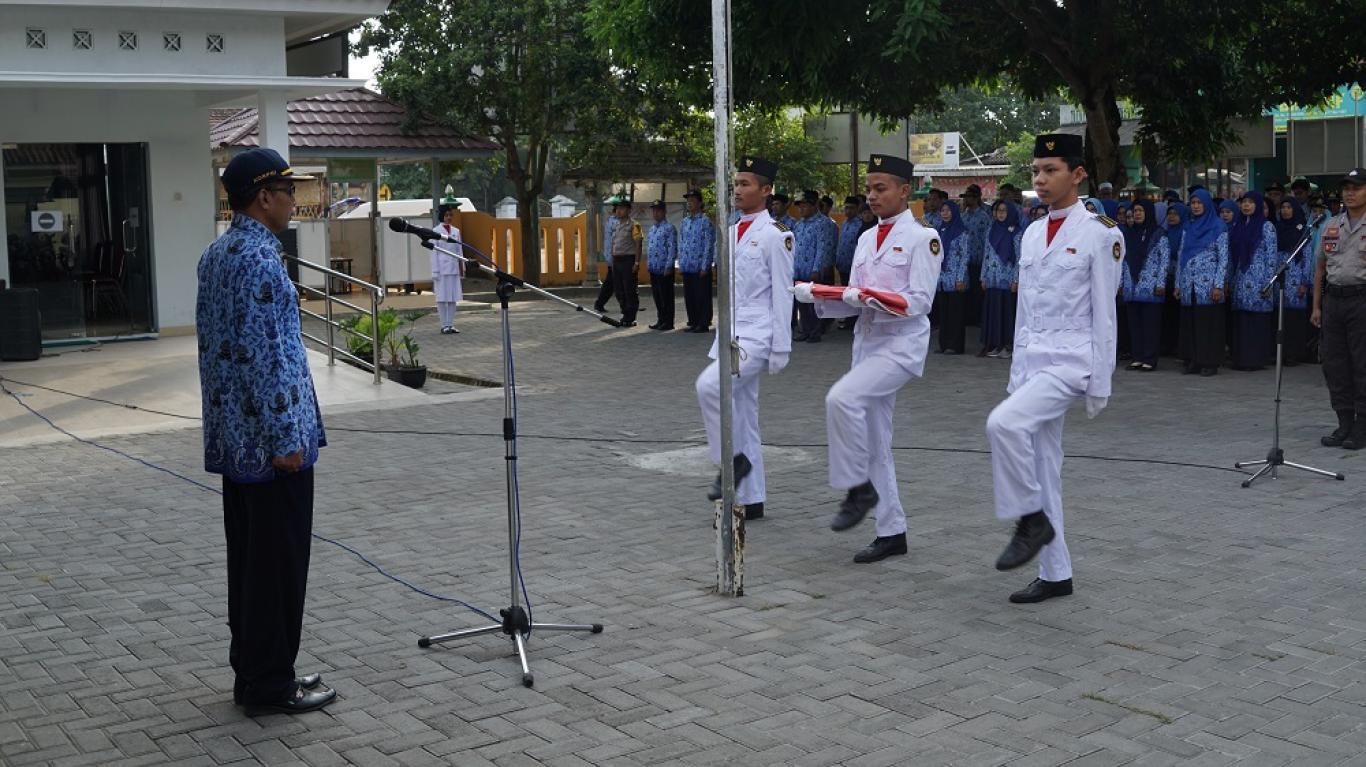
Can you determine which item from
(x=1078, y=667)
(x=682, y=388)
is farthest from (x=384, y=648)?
(x=682, y=388)

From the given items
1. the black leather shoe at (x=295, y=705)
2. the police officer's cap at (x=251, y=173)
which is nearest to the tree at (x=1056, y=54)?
the police officer's cap at (x=251, y=173)

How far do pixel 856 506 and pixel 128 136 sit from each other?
13409 mm

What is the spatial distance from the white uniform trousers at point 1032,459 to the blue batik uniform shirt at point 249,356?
10.1ft

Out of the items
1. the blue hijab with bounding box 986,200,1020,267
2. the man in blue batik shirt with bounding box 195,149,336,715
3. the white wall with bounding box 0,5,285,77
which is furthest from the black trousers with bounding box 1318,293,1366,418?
the white wall with bounding box 0,5,285,77

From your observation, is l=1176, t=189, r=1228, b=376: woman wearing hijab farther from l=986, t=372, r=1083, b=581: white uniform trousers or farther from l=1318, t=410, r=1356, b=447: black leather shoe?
l=986, t=372, r=1083, b=581: white uniform trousers

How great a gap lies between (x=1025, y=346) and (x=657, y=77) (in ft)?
39.4

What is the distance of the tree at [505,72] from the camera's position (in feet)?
91.2

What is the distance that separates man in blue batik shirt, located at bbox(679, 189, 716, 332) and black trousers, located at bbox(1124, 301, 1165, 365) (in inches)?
257

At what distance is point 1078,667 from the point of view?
225 inches

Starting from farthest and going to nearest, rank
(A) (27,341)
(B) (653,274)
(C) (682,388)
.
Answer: (B) (653,274)
(A) (27,341)
(C) (682,388)

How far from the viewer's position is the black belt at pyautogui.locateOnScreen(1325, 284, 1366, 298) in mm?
10562

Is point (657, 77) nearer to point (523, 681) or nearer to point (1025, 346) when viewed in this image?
point (1025, 346)

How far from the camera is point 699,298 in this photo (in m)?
20.8

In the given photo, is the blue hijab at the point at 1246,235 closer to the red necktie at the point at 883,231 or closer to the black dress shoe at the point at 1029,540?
the red necktie at the point at 883,231
